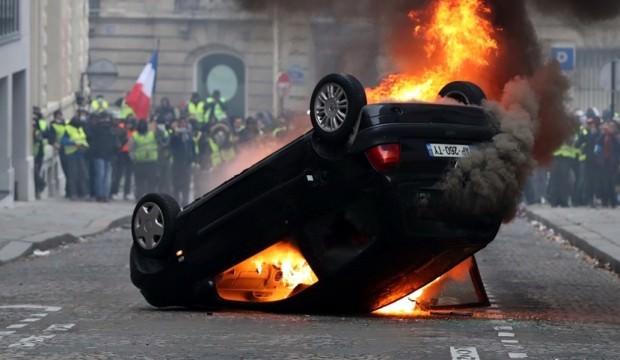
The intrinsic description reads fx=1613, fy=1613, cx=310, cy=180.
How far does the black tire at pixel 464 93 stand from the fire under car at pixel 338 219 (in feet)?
0.04

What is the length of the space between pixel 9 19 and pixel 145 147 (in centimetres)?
512

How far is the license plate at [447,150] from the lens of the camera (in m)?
12.1

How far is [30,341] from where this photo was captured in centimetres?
1106

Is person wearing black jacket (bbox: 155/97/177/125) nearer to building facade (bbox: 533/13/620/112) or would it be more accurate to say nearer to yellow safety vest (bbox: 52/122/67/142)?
yellow safety vest (bbox: 52/122/67/142)

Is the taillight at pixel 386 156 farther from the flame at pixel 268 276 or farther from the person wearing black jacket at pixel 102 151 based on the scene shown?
the person wearing black jacket at pixel 102 151

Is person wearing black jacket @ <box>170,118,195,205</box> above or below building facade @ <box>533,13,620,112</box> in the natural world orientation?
below

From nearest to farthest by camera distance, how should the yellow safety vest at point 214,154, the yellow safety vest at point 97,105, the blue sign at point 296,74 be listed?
the yellow safety vest at point 214,154, the yellow safety vest at point 97,105, the blue sign at point 296,74

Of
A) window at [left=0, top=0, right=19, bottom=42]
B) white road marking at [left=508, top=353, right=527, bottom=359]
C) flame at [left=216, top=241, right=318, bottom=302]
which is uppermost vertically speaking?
window at [left=0, top=0, right=19, bottom=42]

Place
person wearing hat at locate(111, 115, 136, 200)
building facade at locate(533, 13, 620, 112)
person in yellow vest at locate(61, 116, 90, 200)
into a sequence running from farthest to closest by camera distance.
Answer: person wearing hat at locate(111, 115, 136, 200)
person in yellow vest at locate(61, 116, 90, 200)
building facade at locate(533, 13, 620, 112)

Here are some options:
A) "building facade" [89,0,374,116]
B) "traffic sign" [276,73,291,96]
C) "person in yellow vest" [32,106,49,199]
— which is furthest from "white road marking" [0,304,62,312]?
"building facade" [89,0,374,116]

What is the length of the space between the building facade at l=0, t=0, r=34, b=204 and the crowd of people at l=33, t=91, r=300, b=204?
900mm

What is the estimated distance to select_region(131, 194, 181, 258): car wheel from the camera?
13227 mm

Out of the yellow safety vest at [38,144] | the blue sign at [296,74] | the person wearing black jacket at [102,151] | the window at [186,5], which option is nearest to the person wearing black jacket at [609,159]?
the person wearing black jacket at [102,151]

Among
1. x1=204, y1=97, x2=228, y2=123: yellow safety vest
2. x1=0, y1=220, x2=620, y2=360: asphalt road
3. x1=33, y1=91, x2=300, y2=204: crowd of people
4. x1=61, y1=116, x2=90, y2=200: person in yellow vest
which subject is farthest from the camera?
x1=204, y1=97, x2=228, y2=123: yellow safety vest
